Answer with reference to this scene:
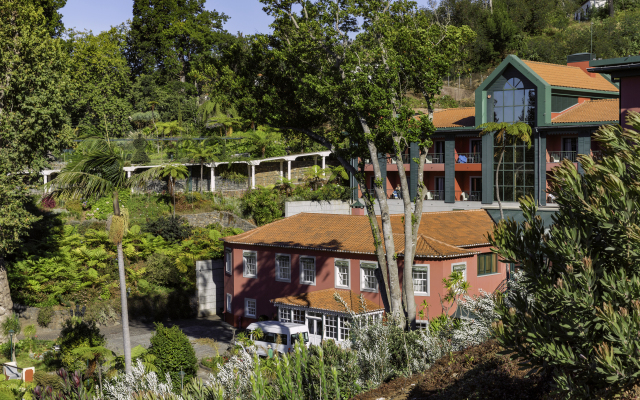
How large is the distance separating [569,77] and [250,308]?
26.9m

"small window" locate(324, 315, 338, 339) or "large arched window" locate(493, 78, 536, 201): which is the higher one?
"large arched window" locate(493, 78, 536, 201)

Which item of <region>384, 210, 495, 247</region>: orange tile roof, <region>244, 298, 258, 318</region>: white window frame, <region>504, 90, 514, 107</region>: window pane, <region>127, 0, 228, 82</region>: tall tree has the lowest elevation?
<region>244, 298, 258, 318</region>: white window frame

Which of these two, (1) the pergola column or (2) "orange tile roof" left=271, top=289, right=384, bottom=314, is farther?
(1) the pergola column

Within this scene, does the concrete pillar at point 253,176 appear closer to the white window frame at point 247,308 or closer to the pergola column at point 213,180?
the pergola column at point 213,180

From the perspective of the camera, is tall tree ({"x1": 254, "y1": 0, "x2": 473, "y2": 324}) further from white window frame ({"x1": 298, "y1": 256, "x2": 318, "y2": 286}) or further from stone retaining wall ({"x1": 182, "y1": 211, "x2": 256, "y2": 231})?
stone retaining wall ({"x1": 182, "y1": 211, "x2": 256, "y2": 231})

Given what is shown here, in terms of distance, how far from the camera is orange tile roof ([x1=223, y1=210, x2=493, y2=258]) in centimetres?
2711

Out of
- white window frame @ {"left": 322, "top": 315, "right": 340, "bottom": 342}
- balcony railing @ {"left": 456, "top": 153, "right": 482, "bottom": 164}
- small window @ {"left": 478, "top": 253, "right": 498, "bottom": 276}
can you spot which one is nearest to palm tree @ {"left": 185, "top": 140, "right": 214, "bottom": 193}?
balcony railing @ {"left": 456, "top": 153, "right": 482, "bottom": 164}

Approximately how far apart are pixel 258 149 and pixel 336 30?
31.4 meters

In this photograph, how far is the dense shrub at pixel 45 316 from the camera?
29420 millimetres

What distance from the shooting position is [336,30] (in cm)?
2175

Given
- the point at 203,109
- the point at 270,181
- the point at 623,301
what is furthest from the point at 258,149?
the point at 623,301

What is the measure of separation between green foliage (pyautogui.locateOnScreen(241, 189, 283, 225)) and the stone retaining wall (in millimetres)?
1443

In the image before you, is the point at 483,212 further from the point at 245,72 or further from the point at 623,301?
the point at 623,301

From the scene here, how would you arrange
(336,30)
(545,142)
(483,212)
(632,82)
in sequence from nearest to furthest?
(632,82), (336,30), (483,212), (545,142)
